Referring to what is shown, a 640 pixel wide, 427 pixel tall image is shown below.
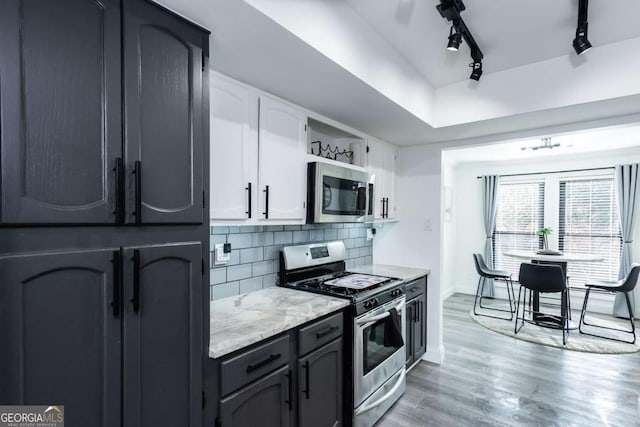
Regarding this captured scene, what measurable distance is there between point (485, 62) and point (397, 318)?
6.50 ft

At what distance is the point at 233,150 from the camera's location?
1802mm

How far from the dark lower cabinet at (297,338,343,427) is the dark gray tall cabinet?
24.7 inches

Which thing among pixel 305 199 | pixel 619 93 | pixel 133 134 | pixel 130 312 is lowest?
pixel 130 312

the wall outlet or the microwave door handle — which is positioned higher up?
the microwave door handle

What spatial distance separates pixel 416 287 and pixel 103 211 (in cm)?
267

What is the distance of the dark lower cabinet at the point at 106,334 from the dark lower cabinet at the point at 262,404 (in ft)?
0.50

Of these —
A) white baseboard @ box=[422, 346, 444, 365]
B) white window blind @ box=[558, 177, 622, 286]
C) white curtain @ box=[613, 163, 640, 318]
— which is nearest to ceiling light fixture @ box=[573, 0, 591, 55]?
white baseboard @ box=[422, 346, 444, 365]

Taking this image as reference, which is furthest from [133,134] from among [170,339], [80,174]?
[170,339]

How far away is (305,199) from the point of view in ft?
7.52

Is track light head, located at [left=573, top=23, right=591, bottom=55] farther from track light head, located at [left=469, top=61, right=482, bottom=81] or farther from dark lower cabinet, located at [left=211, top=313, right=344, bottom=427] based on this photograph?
dark lower cabinet, located at [left=211, top=313, right=344, bottom=427]

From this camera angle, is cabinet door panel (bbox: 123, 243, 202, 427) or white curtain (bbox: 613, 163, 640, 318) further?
white curtain (bbox: 613, 163, 640, 318)

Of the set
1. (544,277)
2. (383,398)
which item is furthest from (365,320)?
(544,277)

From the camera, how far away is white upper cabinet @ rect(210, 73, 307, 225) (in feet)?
5.68

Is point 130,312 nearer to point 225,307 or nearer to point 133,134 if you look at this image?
point 133,134
